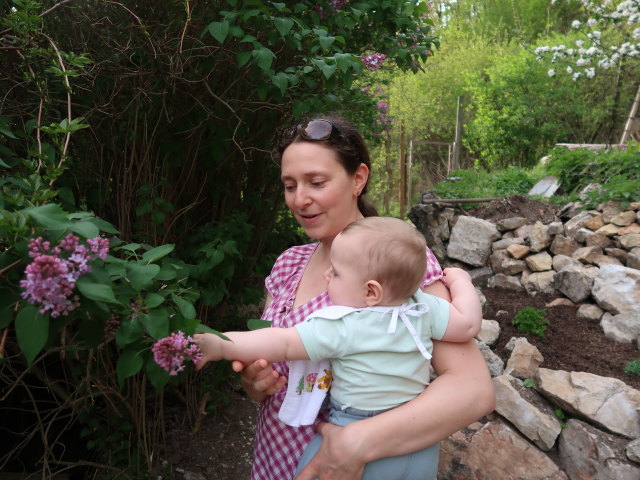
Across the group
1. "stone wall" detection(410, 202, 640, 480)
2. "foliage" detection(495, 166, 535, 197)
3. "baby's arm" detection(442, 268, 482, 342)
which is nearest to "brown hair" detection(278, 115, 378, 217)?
"baby's arm" detection(442, 268, 482, 342)

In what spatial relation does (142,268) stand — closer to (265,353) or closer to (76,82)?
(265,353)

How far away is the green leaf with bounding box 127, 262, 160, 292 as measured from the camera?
0.93 m

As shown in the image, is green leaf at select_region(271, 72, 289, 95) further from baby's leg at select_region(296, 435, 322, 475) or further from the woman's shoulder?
baby's leg at select_region(296, 435, 322, 475)

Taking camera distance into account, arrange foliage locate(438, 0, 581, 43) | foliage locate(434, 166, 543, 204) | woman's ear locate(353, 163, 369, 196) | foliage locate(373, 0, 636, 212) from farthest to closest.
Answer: foliage locate(438, 0, 581, 43) < foliage locate(373, 0, 636, 212) < foliage locate(434, 166, 543, 204) < woman's ear locate(353, 163, 369, 196)

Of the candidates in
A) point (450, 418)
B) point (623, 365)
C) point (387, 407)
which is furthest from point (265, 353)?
point (623, 365)

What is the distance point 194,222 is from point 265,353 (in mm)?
1938

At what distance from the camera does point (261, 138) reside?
3.13 meters

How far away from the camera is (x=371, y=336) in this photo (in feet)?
4.57

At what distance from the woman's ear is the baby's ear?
1.29 ft

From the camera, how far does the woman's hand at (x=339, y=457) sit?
133 centimetres

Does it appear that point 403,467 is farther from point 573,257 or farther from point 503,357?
point 573,257

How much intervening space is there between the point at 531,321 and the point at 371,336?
329cm

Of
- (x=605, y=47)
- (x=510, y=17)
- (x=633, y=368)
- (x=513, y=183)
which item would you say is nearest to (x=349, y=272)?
(x=633, y=368)

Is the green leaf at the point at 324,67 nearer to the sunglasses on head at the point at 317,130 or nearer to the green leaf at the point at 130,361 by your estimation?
the sunglasses on head at the point at 317,130
